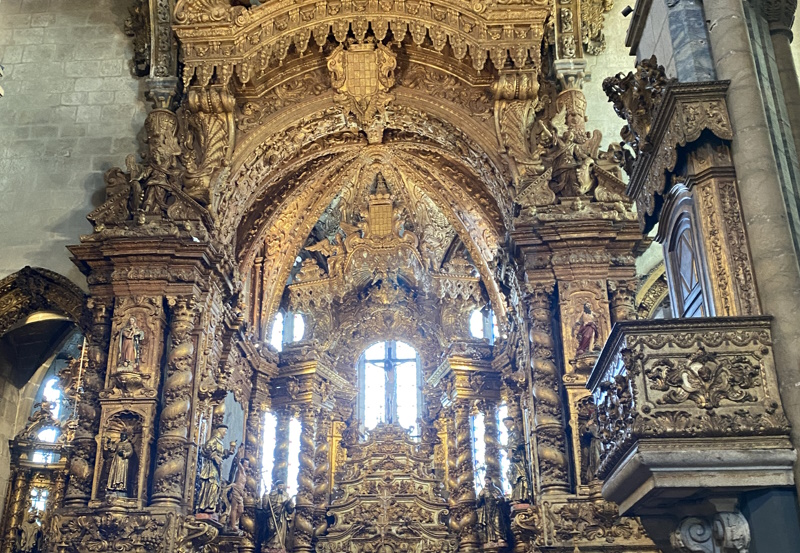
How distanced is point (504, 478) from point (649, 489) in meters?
11.2

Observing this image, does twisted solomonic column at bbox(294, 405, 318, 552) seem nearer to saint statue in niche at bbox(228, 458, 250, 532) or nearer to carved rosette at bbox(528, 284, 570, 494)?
saint statue in niche at bbox(228, 458, 250, 532)

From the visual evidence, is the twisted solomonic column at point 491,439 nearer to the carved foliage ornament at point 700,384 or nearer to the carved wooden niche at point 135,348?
the carved wooden niche at point 135,348

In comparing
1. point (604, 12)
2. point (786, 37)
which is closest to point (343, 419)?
point (604, 12)

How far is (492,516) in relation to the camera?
1395cm

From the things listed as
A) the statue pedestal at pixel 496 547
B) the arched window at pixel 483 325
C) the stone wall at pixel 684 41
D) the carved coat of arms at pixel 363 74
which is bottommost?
the statue pedestal at pixel 496 547

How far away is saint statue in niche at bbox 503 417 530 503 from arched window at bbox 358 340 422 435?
4.92 m

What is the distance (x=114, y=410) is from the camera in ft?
37.3

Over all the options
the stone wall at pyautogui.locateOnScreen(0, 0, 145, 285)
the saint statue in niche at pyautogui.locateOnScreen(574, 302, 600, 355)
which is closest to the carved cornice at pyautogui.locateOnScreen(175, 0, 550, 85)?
the stone wall at pyautogui.locateOnScreen(0, 0, 145, 285)

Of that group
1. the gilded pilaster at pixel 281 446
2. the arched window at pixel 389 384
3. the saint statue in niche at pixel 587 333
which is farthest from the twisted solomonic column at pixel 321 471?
the saint statue in niche at pixel 587 333

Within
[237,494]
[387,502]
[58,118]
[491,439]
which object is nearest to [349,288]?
[491,439]

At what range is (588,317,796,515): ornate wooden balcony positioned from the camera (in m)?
4.63

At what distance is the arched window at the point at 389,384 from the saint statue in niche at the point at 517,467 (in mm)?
4918

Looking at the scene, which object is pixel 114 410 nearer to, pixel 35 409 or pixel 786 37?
pixel 35 409

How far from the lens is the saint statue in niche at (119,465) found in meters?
11.0
